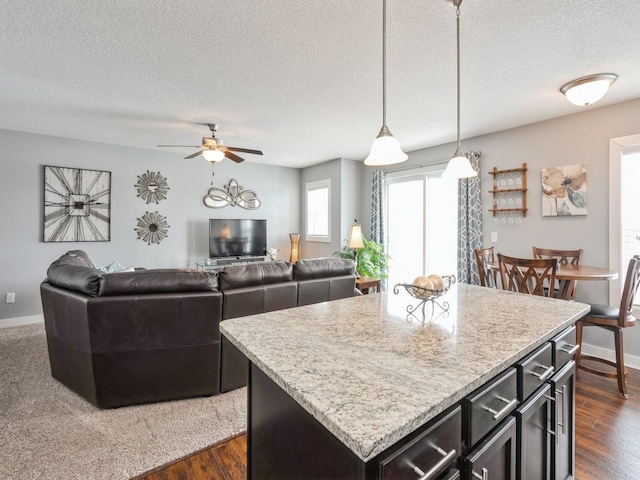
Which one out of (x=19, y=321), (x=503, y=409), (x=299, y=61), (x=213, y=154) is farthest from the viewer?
(x=19, y=321)

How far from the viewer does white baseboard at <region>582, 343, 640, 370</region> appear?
3008mm

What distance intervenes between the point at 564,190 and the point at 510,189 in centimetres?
54

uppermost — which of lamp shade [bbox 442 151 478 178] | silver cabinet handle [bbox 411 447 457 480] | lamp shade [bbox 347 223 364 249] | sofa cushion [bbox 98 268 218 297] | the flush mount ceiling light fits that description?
the flush mount ceiling light

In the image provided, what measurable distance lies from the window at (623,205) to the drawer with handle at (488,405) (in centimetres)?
309

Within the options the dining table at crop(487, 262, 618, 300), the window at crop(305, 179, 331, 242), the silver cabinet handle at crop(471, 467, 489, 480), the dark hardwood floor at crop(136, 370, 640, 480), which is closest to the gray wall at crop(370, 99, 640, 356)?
the dining table at crop(487, 262, 618, 300)

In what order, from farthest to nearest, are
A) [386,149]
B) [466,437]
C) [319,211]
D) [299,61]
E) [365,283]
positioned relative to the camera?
[319,211] → [365,283] → [299,61] → [386,149] → [466,437]

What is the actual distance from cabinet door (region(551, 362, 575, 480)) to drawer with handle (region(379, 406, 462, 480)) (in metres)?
0.72

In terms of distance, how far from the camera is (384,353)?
39.2 inches

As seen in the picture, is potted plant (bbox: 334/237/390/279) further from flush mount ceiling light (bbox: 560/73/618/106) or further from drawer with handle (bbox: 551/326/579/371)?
drawer with handle (bbox: 551/326/579/371)

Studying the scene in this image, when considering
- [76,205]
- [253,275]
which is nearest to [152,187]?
[76,205]

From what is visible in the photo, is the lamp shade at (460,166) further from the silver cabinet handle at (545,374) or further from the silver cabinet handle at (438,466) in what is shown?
the silver cabinet handle at (438,466)

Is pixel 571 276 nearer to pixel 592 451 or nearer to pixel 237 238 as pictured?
pixel 592 451

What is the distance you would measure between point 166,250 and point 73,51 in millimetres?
3480

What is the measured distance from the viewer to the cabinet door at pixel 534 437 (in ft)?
3.56
